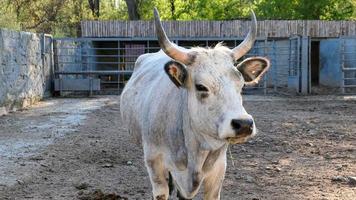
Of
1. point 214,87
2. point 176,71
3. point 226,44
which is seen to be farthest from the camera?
point 226,44

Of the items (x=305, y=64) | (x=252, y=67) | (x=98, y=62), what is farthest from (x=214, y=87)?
(x=98, y=62)

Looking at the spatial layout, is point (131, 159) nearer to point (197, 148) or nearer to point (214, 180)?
point (214, 180)

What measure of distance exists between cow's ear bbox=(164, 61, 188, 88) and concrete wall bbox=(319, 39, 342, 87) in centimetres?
1484

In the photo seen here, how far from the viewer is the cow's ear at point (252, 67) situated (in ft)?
12.9

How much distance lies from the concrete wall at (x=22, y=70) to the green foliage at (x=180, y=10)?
26.0 feet

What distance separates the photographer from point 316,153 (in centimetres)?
766

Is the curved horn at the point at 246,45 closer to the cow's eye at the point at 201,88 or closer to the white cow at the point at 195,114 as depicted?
the white cow at the point at 195,114

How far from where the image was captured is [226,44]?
19.2 meters

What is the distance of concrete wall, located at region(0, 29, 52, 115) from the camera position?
12.4 m

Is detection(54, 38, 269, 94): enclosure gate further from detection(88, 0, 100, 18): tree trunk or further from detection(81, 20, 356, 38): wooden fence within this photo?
detection(88, 0, 100, 18): tree trunk

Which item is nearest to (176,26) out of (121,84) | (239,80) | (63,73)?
(121,84)

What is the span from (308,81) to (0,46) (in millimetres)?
9285

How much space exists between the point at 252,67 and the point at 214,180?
0.92 metres

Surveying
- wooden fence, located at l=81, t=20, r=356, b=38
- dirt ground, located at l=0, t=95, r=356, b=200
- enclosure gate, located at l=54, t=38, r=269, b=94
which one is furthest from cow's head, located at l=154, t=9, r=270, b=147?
wooden fence, located at l=81, t=20, r=356, b=38
